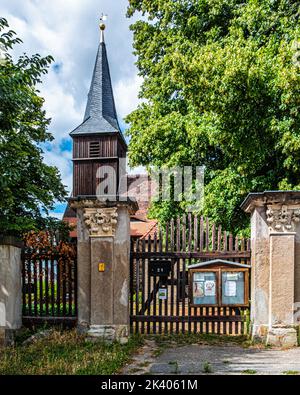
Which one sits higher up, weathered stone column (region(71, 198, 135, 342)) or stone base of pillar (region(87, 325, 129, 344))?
weathered stone column (region(71, 198, 135, 342))

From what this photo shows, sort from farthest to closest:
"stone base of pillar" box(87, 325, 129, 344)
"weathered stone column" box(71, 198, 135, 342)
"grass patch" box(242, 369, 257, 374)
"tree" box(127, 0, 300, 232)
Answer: "tree" box(127, 0, 300, 232) < "weathered stone column" box(71, 198, 135, 342) < "stone base of pillar" box(87, 325, 129, 344) < "grass patch" box(242, 369, 257, 374)

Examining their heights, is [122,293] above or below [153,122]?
below

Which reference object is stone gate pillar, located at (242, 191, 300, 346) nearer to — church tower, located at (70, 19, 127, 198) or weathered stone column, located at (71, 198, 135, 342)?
weathered stone column, located at (71, 198, 135, 342)

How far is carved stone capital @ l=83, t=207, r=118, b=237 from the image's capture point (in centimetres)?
825

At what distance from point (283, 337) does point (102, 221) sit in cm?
416

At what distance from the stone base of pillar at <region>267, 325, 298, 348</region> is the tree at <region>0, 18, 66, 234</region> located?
5.75 metres

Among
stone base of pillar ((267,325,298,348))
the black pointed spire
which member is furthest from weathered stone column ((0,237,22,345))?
the black pointed spire

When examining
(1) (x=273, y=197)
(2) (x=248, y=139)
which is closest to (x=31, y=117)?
(2) (x=248, y=139)

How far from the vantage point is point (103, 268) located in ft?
26.9

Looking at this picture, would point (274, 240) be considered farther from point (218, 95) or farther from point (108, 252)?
point (218, 95)

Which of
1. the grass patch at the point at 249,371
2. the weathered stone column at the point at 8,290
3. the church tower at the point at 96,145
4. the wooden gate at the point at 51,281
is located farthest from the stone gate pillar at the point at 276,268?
the church tower at the point at 96,145

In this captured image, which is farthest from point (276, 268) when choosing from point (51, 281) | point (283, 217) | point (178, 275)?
point (51, 281)

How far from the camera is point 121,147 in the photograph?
33.9 meters
